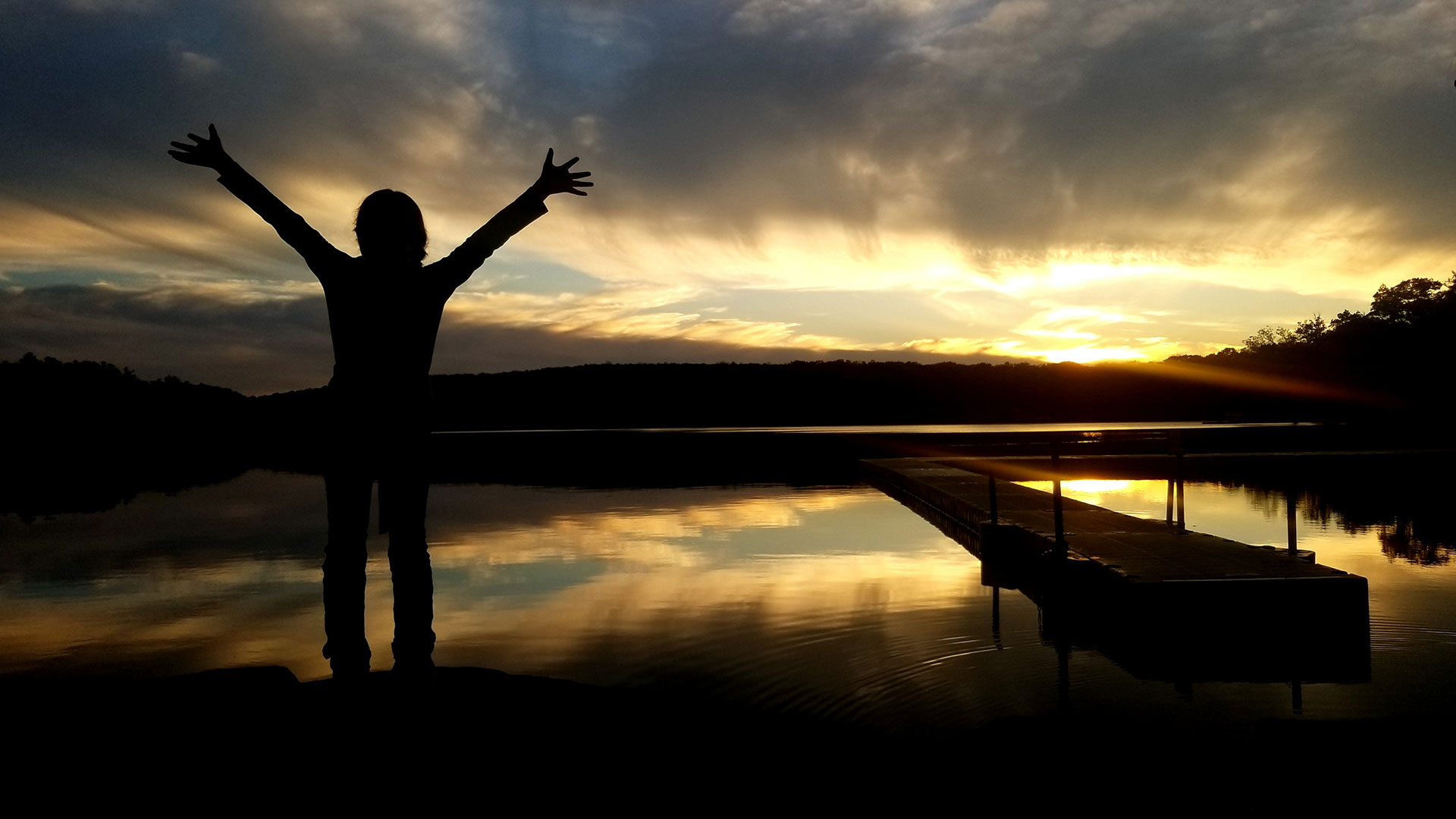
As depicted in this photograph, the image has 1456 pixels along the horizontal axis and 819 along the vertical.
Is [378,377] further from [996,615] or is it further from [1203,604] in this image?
[996,615]

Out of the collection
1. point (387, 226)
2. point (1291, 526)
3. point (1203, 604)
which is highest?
point (387, 226)

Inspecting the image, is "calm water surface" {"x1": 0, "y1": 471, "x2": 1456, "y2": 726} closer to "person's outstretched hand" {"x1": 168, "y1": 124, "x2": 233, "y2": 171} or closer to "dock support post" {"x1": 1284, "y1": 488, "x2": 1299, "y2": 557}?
"dock support post" {"x1": 1284, "y1": 488, "x2": 1299, "y2": 557}

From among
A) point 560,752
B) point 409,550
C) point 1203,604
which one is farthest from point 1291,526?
point 409,550

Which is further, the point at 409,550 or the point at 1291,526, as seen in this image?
the point at 1291,526

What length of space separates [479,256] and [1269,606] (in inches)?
280

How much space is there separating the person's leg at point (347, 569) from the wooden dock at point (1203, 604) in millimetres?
5783

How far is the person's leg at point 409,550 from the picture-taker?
13.7 ft

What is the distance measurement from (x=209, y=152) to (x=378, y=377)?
1227 mm

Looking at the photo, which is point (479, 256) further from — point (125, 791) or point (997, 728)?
point (997, 728)

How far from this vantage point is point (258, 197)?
13.2ft

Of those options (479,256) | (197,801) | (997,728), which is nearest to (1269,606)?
(997,728)

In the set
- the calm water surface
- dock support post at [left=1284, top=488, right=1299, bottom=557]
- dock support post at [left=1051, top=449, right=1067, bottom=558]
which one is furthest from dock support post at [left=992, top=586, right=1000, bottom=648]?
dock support post at [left=1284, top=488, right=1299, bottom=557]

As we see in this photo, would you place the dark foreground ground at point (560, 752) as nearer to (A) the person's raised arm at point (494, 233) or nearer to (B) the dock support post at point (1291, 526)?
(A) the person's raised arm at point (494, 233)

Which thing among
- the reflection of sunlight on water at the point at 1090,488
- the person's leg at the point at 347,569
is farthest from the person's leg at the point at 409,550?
the reflection of sunlight on water at the point at 1090,488
